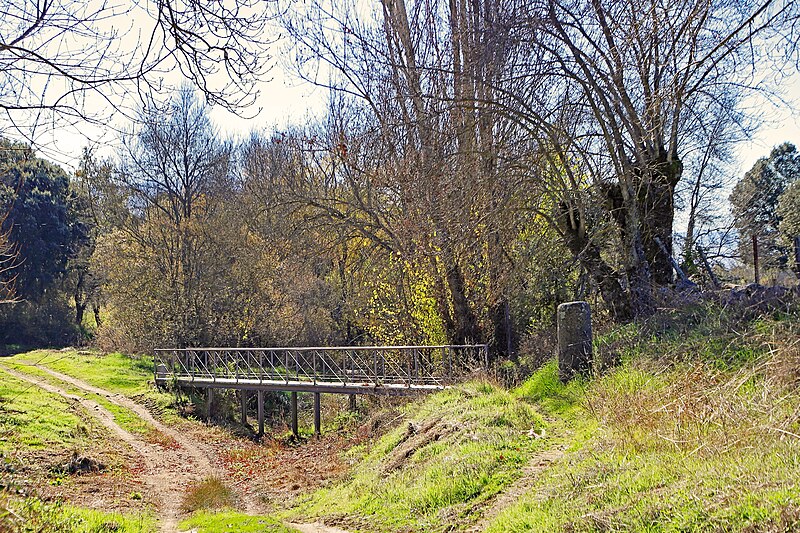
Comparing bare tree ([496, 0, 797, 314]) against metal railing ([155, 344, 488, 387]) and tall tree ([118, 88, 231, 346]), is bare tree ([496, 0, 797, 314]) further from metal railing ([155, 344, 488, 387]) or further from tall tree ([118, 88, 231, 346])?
tall tree ([118, 88, 231, 346])

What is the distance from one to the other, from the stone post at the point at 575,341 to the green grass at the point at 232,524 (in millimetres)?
4808

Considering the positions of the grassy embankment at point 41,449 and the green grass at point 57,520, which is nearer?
the green grass at point 57,520

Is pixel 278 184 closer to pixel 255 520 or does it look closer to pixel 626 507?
pixel 255 520

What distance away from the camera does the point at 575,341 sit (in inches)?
401

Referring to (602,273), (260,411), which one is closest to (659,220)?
(602,273)

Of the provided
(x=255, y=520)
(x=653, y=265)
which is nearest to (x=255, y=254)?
(x=653, y=265)

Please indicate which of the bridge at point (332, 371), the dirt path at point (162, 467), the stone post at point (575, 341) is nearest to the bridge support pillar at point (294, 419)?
the bridge at point (332, 371)

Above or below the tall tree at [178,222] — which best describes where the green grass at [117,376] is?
below

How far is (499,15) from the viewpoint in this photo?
36.1 feet

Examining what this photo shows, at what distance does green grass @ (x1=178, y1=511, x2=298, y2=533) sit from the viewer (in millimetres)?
7727

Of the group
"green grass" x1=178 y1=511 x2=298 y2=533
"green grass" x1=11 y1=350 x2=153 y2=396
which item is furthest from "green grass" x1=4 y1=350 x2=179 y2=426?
"green grass" x1=178 y1=511 x2=298 y2=533

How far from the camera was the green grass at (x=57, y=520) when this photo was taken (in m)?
5.36

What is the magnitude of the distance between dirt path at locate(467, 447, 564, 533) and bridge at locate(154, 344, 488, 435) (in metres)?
5.98

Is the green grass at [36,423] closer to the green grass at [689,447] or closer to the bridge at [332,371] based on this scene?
the bridge at [332,371]
